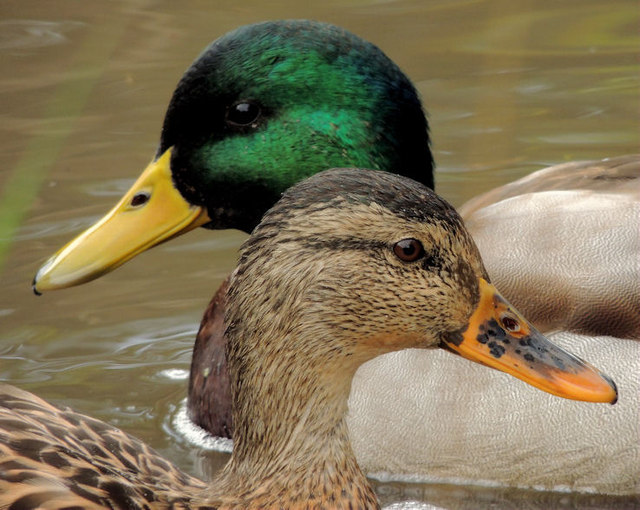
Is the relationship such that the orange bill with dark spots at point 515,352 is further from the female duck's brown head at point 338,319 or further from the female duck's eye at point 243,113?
the female duck's eye at point 243,113

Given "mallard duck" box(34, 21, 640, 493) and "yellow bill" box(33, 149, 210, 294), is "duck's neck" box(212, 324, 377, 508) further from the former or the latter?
"yellow bill" box(33, 149, 210, 294)

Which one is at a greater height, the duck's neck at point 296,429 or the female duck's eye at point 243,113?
the female duck's eye at point 243,113

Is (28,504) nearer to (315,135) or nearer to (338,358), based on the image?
(338,358)

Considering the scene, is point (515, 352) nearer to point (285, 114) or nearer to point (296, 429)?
point (296, 429)

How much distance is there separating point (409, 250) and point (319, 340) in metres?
0.32

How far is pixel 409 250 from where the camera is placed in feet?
11.1

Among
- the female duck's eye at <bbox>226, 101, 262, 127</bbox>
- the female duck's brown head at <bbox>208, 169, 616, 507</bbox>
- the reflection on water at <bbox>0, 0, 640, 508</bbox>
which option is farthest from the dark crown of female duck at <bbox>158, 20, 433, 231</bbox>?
the female duck's brown head at <bbox>208, 169, 616, 507</bbox>

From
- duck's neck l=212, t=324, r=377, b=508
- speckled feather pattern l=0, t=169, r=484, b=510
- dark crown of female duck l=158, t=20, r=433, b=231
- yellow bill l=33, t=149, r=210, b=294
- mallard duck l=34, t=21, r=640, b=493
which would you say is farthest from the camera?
yellow bill l=33, t=149, r=210, b=294

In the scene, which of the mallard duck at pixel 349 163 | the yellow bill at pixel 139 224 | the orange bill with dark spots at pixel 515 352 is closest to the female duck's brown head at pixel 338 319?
the orange bill with dark spots at pixel 515 352

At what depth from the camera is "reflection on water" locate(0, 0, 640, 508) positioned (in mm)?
5570

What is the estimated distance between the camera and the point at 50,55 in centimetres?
852

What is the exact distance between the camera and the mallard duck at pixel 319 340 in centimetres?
332

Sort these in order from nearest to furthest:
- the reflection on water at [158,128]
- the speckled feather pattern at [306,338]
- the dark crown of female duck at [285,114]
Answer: the speckled feather pattern at [306,338], the dark crown of female duck at [285,114], the reflection on water at [158,128]

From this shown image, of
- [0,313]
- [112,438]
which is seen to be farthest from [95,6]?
[112,438]
